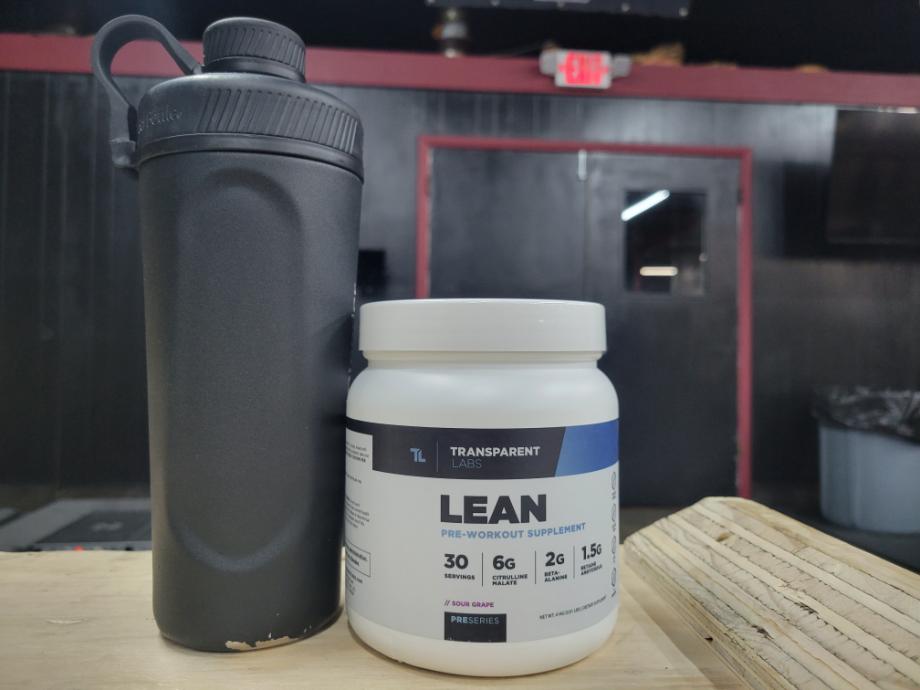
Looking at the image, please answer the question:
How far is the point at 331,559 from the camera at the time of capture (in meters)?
0.37

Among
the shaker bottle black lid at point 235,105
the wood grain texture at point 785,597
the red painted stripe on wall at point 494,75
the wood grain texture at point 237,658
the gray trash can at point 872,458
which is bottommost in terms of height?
the gray trash can at point 872,458

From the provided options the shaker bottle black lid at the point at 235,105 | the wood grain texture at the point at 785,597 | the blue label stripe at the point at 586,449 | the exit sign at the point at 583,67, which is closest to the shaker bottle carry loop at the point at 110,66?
the shaker bottle black lid at the point at 235,105

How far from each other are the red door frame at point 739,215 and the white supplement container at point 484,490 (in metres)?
1.83

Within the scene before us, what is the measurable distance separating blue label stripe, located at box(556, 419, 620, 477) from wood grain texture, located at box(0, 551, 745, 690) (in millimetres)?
111

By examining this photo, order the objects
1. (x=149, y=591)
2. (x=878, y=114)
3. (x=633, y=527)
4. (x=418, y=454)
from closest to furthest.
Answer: (x=418, y=454) → (x=149, y=591) → (x=633, y=527) → (x=878, y=114)

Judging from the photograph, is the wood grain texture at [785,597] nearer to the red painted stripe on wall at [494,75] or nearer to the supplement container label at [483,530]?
the supplement container label at [483,530]

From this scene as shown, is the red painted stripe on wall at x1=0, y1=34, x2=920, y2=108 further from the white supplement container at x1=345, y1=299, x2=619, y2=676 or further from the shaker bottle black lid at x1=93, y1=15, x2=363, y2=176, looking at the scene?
the white supplement container at x1=345, y1=299, x2=619, y2=676

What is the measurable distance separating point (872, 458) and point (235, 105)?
223 centimetres

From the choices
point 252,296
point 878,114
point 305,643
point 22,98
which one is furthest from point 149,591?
point 878,114

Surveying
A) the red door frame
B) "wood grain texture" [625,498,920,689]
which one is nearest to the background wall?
the red door frame

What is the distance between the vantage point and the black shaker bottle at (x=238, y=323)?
328 millimetres

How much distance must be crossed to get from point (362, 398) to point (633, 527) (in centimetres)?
187

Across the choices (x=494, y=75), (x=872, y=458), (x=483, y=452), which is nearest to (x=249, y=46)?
(x=483, y=452)

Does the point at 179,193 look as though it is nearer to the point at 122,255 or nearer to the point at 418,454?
the point at 418,454
